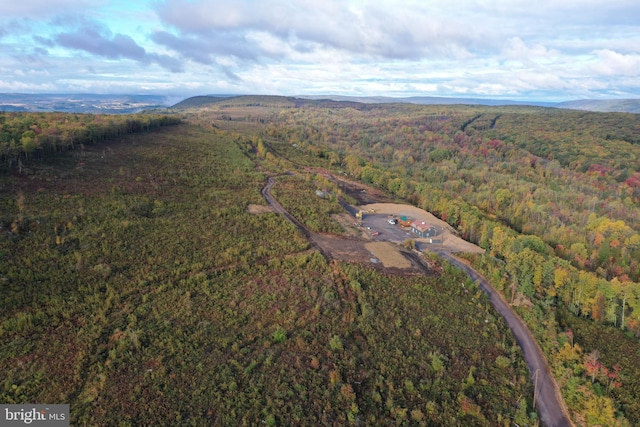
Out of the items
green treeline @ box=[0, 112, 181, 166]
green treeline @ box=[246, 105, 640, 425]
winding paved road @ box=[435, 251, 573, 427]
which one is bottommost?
winding paved road @ box=[435, 251, 573, 427]

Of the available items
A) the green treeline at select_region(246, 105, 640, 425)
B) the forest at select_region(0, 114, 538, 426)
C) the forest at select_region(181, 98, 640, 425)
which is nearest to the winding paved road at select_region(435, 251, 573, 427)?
the forest at select_region(181, 98, 640, 425)

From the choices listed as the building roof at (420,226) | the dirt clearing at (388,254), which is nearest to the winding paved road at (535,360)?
the dirt clearing at (388,254)

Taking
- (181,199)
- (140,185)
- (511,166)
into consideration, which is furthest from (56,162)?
(511,166)

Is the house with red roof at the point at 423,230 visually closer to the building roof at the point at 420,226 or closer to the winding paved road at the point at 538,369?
the building roof at the point at 420,226

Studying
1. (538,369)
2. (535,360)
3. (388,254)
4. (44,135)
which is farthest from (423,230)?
(44,135)

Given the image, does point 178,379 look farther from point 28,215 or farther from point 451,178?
point 451,178

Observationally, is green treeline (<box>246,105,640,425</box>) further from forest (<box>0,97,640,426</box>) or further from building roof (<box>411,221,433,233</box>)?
building roof (<box>411,221,433,233</box>)
